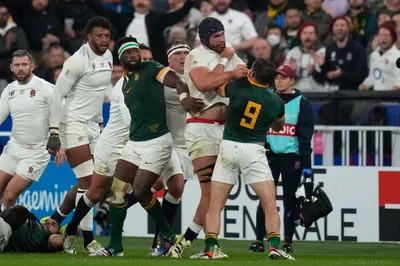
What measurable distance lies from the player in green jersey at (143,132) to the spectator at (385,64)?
20.1 ft

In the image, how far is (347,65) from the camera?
20.0 meters

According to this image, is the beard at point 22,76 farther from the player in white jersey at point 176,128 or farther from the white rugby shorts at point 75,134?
the player in white jersey at point 176,128

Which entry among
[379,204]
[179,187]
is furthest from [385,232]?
[179,187]

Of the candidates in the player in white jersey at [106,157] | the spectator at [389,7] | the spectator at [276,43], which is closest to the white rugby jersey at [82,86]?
the player in white jersey at [106,157]

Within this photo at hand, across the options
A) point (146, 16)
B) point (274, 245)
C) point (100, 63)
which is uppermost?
point (146, 16)

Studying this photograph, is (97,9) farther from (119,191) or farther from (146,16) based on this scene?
(119,191)

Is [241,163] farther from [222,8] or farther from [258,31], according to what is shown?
[258,31]

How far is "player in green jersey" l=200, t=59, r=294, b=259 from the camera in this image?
13695 millimetres

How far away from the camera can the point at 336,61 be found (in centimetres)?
2009

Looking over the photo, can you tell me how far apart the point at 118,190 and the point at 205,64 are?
1717mm

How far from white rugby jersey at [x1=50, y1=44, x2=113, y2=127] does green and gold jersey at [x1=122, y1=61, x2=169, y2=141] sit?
1.18 m

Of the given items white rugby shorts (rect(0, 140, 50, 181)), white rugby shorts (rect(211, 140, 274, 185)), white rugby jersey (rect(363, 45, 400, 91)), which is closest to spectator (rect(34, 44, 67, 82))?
white rugby jersey (rect(363, 45, 400, 91))

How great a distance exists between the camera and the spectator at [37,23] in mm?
22406

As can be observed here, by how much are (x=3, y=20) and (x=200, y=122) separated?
30.6 feet
